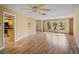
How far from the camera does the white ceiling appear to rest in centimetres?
396

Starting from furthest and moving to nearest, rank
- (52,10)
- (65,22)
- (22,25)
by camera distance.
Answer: (22,25) → (65,22) → (52,10)

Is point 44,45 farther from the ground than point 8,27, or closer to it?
→ closer to it

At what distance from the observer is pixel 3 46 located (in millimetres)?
4176

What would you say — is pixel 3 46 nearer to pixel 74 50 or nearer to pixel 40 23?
pixel 40 23

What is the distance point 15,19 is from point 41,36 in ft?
3.03

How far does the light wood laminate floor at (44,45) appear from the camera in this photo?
4.05 metres

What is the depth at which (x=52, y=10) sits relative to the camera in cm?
415

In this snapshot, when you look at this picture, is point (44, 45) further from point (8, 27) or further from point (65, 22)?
point (8, 27)

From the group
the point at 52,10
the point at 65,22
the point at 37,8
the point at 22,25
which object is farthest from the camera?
the point at 22,25

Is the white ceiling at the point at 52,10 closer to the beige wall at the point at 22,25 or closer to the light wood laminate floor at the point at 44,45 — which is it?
the beige wall at the point at 22,25

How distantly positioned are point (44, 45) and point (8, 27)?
3.76ft

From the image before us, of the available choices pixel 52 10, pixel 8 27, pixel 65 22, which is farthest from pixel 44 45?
pixel 8 27

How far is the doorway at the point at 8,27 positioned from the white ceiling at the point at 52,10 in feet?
0.93

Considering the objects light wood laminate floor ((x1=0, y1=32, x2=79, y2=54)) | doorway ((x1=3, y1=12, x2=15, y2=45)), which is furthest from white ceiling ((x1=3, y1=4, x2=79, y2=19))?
light wood laminate floor ((x1=0, y1=32, x2=79, y2=54))
